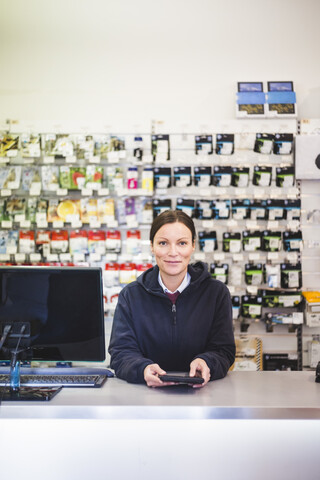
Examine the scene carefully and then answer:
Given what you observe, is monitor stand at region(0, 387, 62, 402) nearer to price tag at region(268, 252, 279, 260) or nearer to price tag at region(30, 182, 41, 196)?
price tag at region(30, 182, 41, 196)

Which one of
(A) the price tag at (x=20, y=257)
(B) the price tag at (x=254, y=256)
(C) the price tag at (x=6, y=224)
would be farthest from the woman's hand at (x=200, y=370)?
(C) the price tag at (x=6, y=224)

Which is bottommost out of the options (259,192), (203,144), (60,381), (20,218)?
(60,381)

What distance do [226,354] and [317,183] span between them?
2.78 metres

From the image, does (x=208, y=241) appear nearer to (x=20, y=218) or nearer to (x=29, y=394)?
(x=20, y=218)

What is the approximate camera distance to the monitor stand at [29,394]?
1590mm

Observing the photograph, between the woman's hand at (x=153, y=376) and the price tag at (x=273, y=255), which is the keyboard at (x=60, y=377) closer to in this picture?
the woman's hand at (x=153, y=376)

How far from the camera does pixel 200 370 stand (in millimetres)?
1782

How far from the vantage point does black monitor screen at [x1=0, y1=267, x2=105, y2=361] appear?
180 centimetres

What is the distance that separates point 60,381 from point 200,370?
525mm

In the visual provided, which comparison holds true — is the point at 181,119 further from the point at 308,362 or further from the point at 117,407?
the point at 117,407

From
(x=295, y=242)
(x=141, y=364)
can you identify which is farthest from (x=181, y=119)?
(x=141, y=364)
